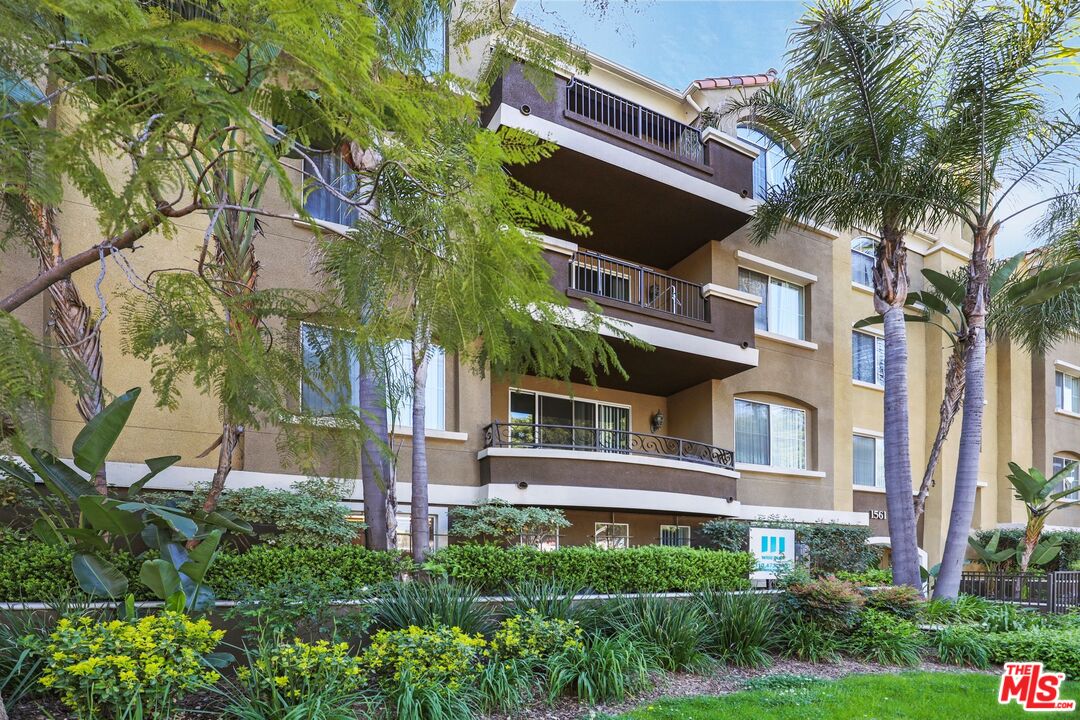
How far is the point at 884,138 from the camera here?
1412 centimetres

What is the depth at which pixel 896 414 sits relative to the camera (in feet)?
47.1

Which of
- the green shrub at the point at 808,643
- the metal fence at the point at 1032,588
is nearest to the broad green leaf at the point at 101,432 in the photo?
the green shrub at the point at 808,643

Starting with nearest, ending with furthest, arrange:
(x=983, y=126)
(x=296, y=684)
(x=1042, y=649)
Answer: (x=296, y=684) < (x=1042, y=649) < (x=983, y=126)

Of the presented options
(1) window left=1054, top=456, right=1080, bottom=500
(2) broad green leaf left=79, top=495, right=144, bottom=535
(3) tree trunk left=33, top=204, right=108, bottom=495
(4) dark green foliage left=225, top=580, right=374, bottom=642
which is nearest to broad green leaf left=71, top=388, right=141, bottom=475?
(2) broad green leaf left=79, top=495, right=144, bottom=535

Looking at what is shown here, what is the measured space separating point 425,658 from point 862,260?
1949 centimetres

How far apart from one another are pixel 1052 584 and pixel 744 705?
39.1ft

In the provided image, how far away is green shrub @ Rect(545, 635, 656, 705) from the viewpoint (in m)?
8.17

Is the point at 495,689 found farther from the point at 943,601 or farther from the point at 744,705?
the point at 943,601

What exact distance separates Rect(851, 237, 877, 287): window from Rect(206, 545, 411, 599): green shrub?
16970mm

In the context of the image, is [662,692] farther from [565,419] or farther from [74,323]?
[565,419]

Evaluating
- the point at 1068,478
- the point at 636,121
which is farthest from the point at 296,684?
the point at 1068,478

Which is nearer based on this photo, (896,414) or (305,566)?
(305,566)

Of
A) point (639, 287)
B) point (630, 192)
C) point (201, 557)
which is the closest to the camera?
point (201, 557)

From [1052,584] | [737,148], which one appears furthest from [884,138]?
[1052,584]
